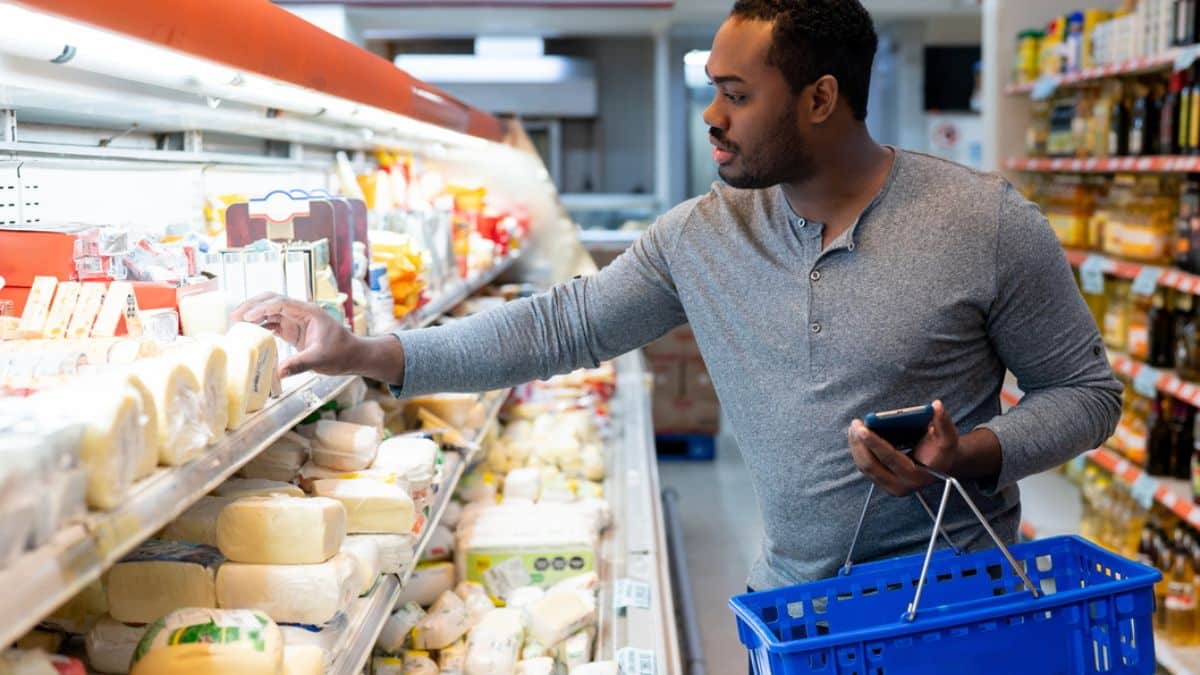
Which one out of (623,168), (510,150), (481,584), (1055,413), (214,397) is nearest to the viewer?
(214,397)

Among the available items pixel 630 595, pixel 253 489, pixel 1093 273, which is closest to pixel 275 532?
pixel 253 489

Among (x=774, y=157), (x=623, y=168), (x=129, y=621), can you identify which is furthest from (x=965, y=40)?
(x=129, y=621)

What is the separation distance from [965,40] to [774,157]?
9.87 meters

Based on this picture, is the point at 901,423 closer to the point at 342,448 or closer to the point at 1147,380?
the point at 342,448

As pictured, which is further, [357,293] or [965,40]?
[965,40]

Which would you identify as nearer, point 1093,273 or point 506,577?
point 506,577

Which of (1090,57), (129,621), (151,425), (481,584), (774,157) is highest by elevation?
(1090,57)

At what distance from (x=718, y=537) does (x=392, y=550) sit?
399 cm

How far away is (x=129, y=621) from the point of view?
5.53 feet

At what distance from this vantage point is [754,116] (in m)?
1.94

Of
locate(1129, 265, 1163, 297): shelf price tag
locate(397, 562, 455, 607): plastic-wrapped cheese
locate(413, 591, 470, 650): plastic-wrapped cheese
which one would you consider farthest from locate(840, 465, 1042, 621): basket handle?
locate(1129, 265, 1163, 297): shelf price tag

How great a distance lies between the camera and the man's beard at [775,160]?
1.93 m

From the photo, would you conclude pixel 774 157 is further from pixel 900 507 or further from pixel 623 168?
pixel 623 168

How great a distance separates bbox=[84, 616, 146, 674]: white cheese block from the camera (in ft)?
5.43
